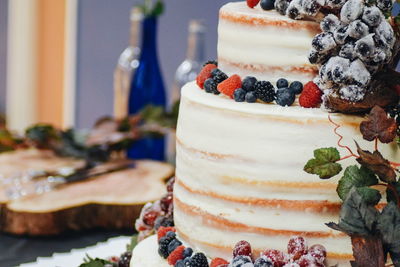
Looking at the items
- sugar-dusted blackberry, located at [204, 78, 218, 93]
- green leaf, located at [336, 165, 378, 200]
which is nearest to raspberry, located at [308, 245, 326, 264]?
green leaf, located at [336, 165, 378, 200]

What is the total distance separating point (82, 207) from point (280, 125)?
1132 millimetres

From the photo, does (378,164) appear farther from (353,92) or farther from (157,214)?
(157,214)

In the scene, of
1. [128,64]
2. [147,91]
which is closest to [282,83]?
[147,91]

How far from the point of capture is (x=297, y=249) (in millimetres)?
1284

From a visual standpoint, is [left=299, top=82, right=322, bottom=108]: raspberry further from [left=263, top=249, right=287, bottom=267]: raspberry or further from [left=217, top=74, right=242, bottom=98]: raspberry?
[left=263, top=249, right=287, bottom=267]: raspberry

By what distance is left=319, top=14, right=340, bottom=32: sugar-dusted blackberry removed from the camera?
125 cm

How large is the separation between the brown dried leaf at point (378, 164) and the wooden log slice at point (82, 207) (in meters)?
1.15

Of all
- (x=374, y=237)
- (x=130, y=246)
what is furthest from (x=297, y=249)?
(x=130, y=246)

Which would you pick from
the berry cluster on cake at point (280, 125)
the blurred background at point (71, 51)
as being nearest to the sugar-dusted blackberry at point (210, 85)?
the berry cluster on cake at point (280, 125)

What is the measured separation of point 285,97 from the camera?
1.32 metres

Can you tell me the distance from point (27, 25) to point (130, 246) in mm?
3263

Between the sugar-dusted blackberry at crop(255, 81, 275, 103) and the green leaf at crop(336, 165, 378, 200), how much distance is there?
184 millimetres

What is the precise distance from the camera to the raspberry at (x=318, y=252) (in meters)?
1.28

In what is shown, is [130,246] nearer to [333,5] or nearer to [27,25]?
[333,5]
